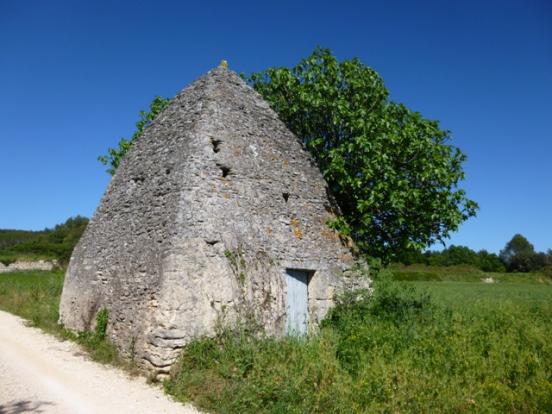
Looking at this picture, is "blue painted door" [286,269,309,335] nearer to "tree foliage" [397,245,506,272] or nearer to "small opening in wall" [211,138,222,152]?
"small opening in wall" [211,138,222,152]

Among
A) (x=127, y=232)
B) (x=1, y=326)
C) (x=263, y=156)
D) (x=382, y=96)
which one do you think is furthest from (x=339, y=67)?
(x=1, y=326)

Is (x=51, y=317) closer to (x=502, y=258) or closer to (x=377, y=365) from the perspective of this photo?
(x=377, y=365)

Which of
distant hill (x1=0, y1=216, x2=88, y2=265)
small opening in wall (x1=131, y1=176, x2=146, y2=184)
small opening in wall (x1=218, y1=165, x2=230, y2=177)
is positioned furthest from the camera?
distant hill (x1=0, y1=216, x2=88, y2=265)

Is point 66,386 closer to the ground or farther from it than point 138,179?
closer to the ground

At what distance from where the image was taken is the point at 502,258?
79062mm

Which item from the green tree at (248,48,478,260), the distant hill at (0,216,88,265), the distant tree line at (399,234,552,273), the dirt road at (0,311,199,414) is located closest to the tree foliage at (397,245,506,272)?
the distant tree line at (399,234,552,273)

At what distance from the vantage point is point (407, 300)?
10.7 metres

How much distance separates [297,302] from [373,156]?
174 inches

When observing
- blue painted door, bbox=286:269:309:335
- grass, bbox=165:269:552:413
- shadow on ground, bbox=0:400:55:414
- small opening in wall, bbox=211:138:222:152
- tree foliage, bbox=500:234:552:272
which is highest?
tree foliage, bbox=500:234:552:272

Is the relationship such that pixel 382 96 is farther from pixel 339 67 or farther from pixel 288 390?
pixel 288 390

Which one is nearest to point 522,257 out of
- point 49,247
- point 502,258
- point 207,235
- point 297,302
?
point 502,258

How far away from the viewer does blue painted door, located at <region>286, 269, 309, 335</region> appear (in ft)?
29.9

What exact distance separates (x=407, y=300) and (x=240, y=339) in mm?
5074

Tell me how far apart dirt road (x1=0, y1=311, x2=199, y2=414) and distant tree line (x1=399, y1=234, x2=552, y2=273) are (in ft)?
215
